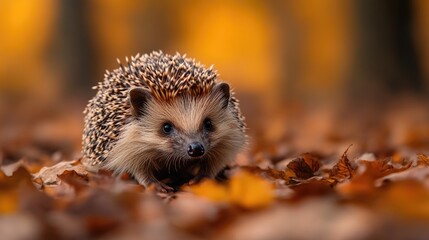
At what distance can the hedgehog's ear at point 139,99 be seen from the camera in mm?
5937

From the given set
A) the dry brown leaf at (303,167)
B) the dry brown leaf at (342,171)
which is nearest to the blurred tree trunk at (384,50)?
the dry brown leaf at (303,167)

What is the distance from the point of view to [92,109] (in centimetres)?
657

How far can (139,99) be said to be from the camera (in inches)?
236

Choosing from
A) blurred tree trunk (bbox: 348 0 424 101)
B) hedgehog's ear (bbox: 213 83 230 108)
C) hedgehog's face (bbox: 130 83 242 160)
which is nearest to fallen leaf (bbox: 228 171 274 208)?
hedgehog's face (bbox: 130 83 242 160)

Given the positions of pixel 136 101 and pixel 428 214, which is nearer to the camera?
pixel 428 214

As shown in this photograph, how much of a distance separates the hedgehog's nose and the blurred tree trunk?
11.6m

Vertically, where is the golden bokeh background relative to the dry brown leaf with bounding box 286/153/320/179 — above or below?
above

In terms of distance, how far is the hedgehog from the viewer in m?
5.91

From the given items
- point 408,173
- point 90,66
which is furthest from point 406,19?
point 408,173

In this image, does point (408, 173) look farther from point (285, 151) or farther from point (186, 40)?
point (186, 40)

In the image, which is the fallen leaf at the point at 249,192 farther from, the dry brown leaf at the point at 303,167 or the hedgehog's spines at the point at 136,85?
the hedgehog's spines at the point at 136,85

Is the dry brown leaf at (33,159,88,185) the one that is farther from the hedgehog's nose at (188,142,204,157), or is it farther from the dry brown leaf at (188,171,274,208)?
the dry brown leaf at (188,171,274,208)

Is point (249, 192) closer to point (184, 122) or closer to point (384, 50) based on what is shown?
point (184, 122)

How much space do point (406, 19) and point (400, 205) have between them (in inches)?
593
